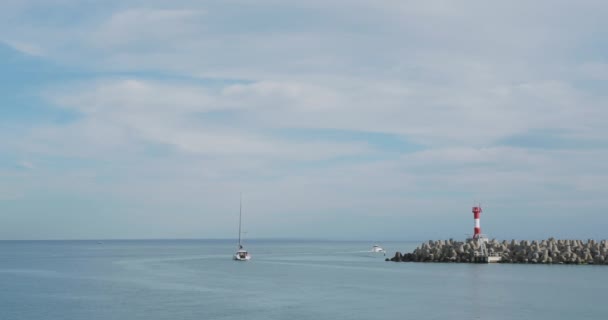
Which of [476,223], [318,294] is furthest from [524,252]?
[318,294]

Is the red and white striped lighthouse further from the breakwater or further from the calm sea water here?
the calm sea water

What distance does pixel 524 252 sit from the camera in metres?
77.3

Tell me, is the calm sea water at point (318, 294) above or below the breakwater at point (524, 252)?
below

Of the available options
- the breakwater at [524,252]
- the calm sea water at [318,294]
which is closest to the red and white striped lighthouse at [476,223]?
the breakwater at [524,252]

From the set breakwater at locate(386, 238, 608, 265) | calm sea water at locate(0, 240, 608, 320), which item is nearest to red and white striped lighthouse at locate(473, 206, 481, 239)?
breakwater at locate(386, 238, 608, 265)

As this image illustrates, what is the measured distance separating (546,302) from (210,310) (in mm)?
20252

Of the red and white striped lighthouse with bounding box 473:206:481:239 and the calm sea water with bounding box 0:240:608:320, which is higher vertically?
the red and white striped lighthouse with bounding box 473:206:481:239

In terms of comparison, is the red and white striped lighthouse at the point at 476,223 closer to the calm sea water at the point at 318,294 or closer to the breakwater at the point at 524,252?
the breakwater at the point at 524,252

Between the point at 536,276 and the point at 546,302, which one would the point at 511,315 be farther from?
the point at 536,276

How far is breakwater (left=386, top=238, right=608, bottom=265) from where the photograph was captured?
7338 centimetres

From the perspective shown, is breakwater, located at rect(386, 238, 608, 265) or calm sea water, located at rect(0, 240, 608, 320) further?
breakwater, located at rect(386, 238, 608, 265)

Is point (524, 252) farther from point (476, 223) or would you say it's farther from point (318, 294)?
point (318, 294)

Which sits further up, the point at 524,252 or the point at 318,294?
the point at 524,252

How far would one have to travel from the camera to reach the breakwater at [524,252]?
73.4m
